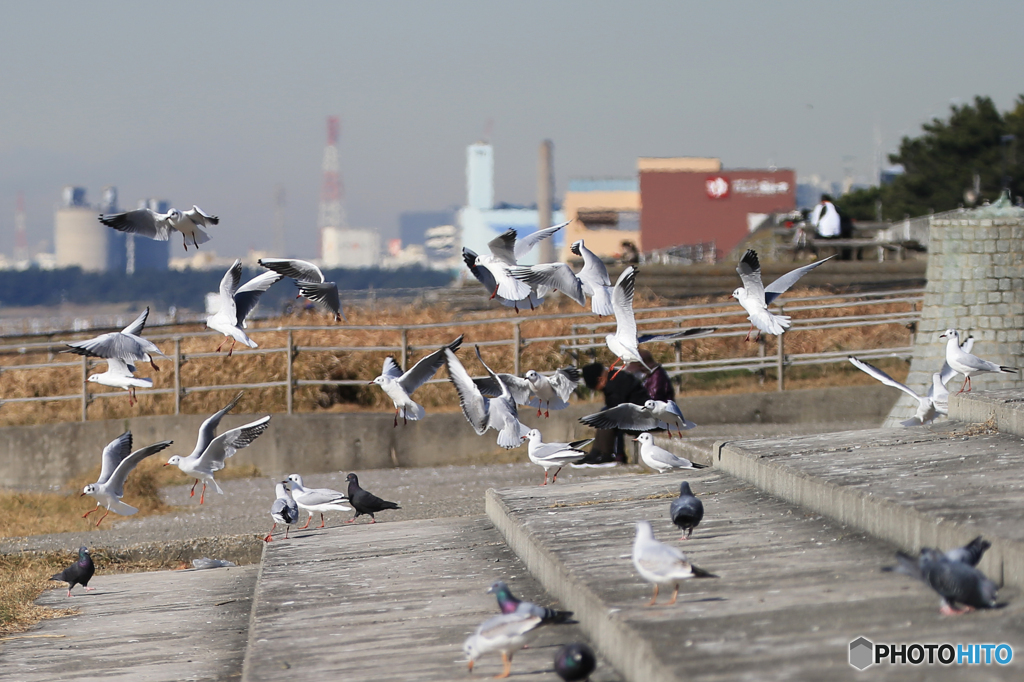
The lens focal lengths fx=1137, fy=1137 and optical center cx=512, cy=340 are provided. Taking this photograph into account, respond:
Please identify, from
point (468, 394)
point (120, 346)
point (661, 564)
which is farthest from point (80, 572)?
point (661, 564)

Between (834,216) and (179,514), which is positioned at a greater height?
(834,216)

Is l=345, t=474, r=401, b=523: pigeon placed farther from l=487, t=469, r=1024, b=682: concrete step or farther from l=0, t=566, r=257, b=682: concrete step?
l=487, t=469, r=1024, b=682: concrete step

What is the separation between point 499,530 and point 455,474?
612 cm

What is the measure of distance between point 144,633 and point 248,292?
232 cm

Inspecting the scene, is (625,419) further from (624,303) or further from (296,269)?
A: (296,269)

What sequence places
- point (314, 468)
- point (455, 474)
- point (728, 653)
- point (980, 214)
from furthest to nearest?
point (314, 468) < point (455, 474) < point (980, 214) < point (728, 653)

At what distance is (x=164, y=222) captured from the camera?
733cm

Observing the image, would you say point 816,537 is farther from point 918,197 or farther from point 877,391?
point 918,197

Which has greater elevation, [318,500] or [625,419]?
[625,419]

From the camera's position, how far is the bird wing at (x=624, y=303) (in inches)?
293

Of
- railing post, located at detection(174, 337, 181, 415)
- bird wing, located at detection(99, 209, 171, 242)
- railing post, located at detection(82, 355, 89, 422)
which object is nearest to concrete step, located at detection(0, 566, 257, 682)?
bird wing, located at detection(99, 209, 171, 242)

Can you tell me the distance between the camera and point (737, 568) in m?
5.04

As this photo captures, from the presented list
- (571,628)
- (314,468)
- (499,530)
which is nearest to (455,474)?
(314,468)

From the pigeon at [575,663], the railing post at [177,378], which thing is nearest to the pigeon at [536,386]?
the pigeon at [575,663]
